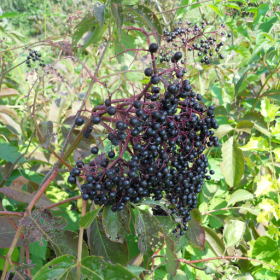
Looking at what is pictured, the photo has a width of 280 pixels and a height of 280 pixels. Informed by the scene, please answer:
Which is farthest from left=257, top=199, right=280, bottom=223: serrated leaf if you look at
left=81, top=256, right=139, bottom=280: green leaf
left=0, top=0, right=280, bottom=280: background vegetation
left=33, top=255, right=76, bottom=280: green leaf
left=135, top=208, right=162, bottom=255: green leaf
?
left=33, top=255, right=76, bottom=280: green leaf

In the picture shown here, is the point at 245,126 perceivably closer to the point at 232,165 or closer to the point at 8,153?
the point at 232,165

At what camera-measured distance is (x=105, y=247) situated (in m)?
1.03

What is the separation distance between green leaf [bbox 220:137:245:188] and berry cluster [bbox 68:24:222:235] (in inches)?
22.7

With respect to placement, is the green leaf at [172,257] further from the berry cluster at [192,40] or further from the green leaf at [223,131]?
the berry cluster at [192,40]

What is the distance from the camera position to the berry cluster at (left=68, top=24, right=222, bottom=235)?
74 centimetres

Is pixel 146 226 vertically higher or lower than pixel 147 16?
lower

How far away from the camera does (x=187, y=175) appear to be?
0.91m

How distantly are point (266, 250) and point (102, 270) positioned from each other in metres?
1.06

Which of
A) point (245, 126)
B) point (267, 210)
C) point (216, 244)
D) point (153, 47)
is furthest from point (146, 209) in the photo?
point (153, 47)

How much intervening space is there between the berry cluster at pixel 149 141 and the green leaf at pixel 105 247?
285 millimetres

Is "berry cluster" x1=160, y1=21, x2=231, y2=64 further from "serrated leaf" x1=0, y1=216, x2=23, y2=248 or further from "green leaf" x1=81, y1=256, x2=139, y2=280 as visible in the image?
"serrated leaf" x1=0, y1=216, x2=23, y2=248

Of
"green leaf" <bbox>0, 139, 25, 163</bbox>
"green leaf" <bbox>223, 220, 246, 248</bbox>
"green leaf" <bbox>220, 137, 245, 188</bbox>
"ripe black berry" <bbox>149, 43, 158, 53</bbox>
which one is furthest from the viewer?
"green leaf" <bbox>0, 139, 25, 163</bbox>

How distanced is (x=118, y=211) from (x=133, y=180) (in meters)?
0.14

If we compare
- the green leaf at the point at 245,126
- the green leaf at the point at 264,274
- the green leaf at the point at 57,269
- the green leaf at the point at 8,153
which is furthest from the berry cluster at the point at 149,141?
the green leaf at the point at 8,153
